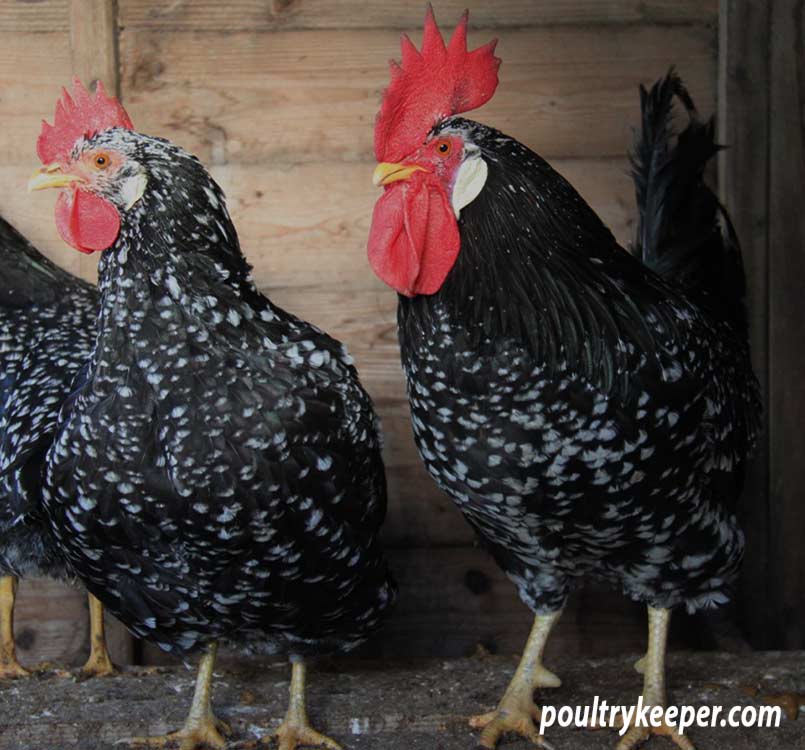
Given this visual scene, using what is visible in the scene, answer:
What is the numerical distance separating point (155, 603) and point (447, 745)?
68cm

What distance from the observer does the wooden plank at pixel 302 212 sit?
2.78m

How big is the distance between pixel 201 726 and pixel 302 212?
4.32 ft

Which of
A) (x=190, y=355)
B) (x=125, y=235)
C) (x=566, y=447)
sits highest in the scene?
(x=125, y=235)

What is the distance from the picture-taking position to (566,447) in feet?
6.51

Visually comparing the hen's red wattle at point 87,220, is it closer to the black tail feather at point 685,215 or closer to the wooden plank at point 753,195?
the black tail feather at point 685,215

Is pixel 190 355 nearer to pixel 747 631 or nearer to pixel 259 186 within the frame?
pixel 259 186

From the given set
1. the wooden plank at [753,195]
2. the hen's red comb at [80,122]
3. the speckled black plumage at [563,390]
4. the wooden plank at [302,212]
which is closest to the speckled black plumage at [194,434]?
the hen's red comb at [80,122]

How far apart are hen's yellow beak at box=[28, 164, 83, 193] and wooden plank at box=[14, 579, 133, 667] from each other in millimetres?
1338

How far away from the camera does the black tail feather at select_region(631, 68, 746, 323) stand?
2559 mm

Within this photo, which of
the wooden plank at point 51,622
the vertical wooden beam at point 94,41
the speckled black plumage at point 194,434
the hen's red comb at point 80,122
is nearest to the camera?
the speckled black plumage at point 194,434

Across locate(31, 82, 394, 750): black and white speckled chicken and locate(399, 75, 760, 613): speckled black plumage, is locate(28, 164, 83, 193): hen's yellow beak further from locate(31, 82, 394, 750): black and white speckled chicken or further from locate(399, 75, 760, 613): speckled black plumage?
locate(399, 75, 760, 613): speckled black plumage

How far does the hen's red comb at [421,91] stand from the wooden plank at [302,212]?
85 cm

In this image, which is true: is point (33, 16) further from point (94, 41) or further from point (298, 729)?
point (298, 729)

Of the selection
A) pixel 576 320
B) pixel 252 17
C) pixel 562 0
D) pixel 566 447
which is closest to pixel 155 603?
pixel 566 447
